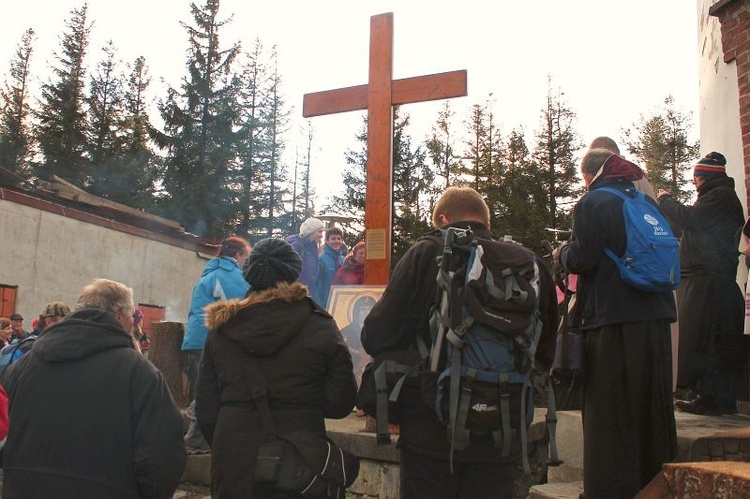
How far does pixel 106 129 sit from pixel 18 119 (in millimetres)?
5671

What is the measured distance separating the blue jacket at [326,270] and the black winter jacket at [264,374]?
420cm

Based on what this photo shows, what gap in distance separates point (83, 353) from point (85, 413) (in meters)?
0.25

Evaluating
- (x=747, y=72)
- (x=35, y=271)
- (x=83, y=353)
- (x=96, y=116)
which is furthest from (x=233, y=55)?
(x=83, y=353)

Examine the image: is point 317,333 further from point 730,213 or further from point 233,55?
point 233,55

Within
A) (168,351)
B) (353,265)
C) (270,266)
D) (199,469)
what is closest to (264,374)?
(270,266)

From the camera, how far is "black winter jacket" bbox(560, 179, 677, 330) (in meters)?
3.10

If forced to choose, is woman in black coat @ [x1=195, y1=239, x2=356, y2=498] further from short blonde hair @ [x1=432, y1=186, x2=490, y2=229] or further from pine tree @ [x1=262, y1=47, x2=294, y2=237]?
pine tree @ [x1=262, y1=47, x2=294, y2=237]

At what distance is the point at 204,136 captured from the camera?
31.5m

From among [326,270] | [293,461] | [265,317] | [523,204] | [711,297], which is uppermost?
[523,204]

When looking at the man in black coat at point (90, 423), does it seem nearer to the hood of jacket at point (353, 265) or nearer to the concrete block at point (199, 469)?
the concrete block at point (199, 469)

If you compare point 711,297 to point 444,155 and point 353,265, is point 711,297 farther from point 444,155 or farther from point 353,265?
point 444,155

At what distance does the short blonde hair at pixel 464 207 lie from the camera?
118 inches

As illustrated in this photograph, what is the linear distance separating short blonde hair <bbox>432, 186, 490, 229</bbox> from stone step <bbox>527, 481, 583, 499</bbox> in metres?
1.80

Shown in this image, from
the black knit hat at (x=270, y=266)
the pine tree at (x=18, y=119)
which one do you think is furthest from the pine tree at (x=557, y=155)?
the pine tree at (x=18, y=119)
